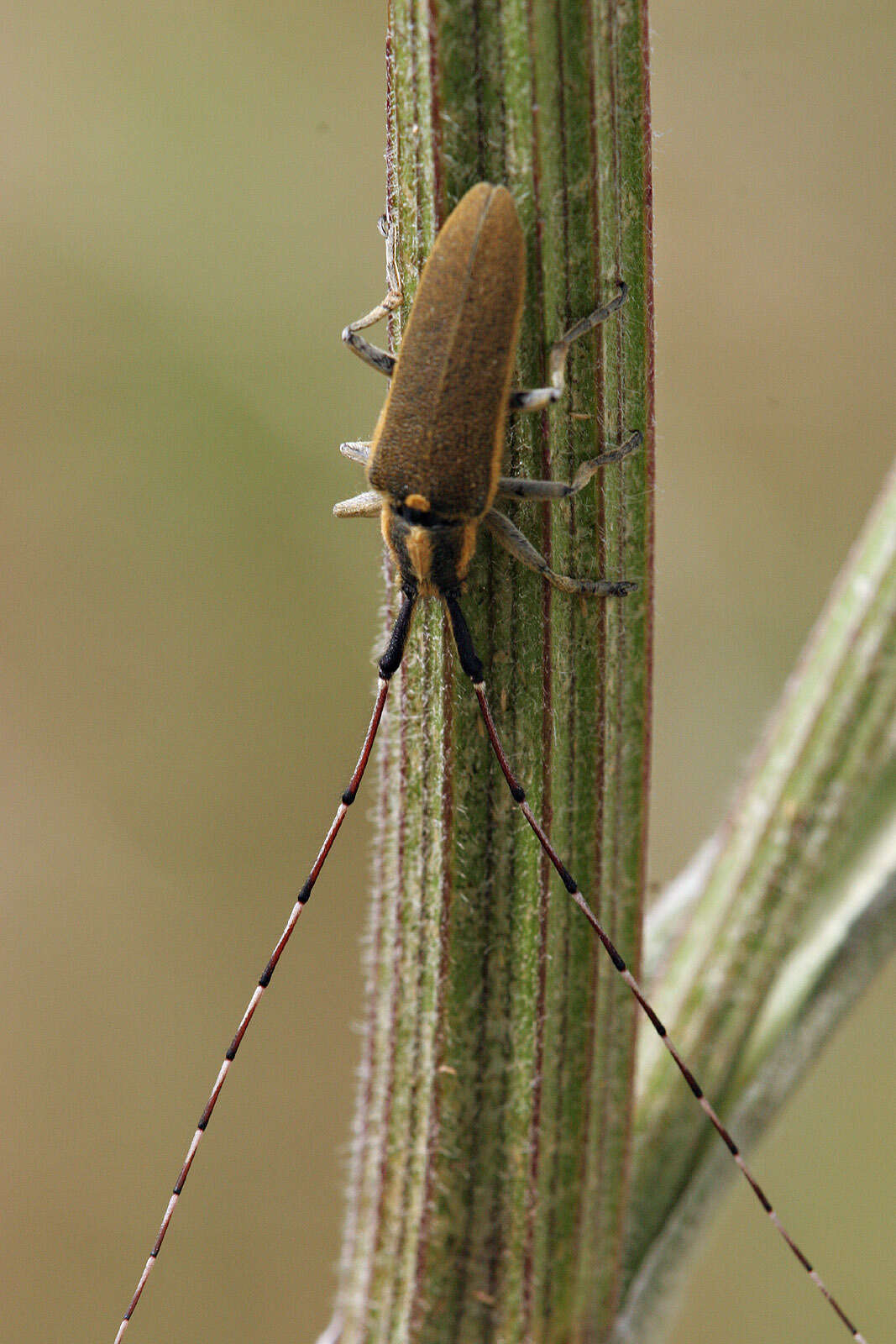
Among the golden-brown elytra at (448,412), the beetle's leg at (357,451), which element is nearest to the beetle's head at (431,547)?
the golden-brown elytra at (448,412)

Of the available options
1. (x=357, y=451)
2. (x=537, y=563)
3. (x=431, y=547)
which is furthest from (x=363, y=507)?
(x=537, y=563)

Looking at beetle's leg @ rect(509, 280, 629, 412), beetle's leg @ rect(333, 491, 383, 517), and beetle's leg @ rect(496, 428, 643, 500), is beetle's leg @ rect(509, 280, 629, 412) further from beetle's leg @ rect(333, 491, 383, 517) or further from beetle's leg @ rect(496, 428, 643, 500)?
beetle's leg @ rect(333, 491, 383, 517)

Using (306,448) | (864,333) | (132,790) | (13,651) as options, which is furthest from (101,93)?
(864,333)

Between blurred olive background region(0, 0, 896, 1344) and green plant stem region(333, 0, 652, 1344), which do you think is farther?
blurred olive background region(0, 0, 896, 1344)

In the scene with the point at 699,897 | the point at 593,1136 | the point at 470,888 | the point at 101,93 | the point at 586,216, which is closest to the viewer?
the point at 586,216

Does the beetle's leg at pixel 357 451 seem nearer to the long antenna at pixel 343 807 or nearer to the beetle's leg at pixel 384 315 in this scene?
the beetle's leg at pixel 384 315

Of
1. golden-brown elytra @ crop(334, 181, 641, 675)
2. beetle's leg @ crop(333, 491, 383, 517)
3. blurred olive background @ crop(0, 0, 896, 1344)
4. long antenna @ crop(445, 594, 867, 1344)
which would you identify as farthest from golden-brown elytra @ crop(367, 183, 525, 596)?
blurred olive background @ crop(0, 0, 896, 1344)

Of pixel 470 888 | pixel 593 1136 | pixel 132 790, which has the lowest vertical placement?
pixel 132 790

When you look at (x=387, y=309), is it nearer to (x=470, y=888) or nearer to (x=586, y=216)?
(x=586, y=216)
